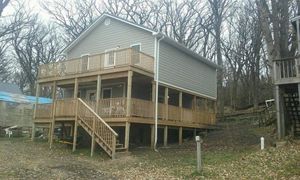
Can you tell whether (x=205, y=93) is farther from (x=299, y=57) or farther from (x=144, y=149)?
(x=299, y=57)

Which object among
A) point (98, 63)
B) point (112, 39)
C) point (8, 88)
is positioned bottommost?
point (98, 63)

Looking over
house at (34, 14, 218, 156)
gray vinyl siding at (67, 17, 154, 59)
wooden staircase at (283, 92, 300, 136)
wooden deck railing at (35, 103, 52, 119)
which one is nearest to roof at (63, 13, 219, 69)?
house at (34, 14, 218, 156)

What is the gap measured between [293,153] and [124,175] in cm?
710

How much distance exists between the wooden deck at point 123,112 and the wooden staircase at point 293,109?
7279mm

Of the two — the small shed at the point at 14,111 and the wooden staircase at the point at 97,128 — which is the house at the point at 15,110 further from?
the wooden staircase at the point at 97,128

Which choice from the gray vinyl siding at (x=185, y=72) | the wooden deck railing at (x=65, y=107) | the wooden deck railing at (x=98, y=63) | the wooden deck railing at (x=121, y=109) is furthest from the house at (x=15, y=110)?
the gray vinyl siding at (x=185, y=72)

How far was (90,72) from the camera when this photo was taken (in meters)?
22.2

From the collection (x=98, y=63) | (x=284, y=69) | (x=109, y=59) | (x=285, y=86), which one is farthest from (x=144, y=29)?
(x=285, y=86)

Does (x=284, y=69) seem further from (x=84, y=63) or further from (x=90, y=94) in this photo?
(x=90, y=94)

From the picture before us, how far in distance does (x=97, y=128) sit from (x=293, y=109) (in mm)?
10805

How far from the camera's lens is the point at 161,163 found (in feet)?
53.3

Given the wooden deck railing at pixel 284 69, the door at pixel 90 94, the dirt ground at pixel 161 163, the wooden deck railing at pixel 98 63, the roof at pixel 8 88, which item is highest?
the roof at pixel 8 88

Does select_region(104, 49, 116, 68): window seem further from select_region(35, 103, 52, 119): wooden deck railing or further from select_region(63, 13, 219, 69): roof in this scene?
select_region(35, 103, 52, 119): wooden deck railing

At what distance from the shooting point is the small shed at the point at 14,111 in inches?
1326
